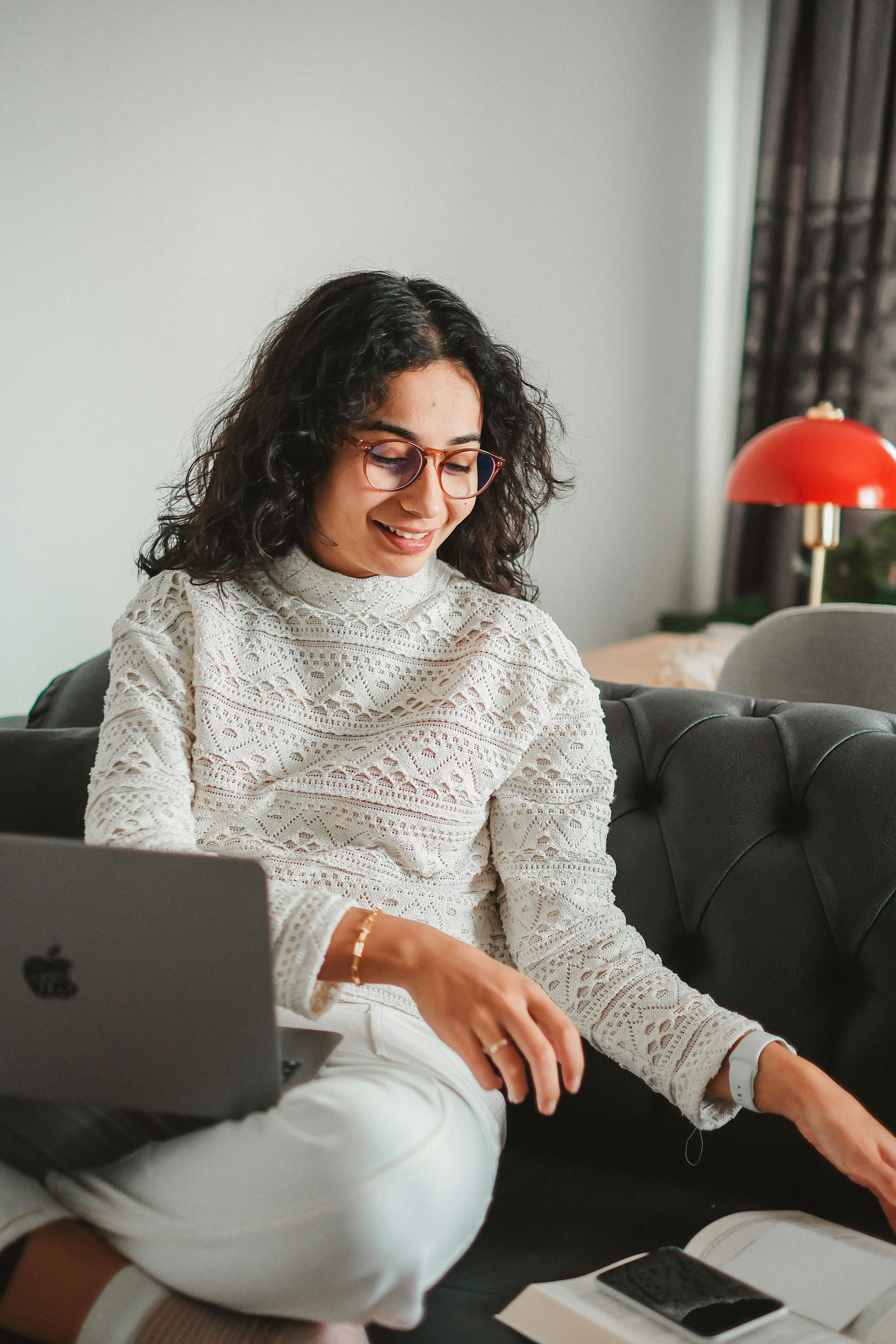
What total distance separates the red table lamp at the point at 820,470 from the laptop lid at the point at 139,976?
182 cm

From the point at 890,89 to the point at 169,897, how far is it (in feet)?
11.8

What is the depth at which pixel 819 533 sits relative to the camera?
2.43 metres

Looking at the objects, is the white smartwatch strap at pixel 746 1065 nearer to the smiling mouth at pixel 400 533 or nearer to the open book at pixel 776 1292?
the open book at pixel 776 1292

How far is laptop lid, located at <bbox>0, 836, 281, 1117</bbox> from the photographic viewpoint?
67 centimetres

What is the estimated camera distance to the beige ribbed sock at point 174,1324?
753 millimetres

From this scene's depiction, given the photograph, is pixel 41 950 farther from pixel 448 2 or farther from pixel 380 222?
pixel 448 2

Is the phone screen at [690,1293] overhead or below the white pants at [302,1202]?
below

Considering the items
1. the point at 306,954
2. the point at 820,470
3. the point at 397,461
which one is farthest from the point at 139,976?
the point at 820,470

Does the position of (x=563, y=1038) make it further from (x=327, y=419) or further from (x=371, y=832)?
(x=327, y=419)

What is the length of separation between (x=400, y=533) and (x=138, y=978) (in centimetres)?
55

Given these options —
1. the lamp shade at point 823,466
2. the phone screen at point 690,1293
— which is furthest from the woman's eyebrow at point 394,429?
the lamp shade at point 823,466

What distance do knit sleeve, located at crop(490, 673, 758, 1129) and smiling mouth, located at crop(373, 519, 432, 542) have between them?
21cm

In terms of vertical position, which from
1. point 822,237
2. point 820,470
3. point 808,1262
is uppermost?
point 822,237

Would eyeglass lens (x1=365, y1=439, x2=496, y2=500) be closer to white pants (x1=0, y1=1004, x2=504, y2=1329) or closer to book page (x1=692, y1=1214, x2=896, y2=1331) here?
white pants (x1=0, y1=1004, x2=504, y2=1329)
